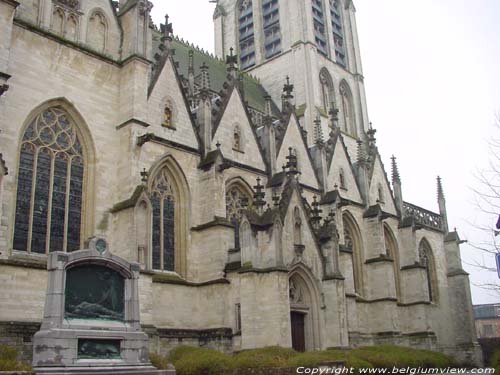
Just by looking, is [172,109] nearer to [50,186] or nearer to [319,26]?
[50,186]

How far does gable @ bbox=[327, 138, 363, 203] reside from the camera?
3391cm

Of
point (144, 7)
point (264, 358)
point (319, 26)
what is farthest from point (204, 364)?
point (319, 26)

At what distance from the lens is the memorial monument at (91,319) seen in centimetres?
1216

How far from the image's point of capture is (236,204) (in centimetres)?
2666

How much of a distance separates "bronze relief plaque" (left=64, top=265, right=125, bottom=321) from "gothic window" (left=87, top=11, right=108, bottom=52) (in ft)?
38.8

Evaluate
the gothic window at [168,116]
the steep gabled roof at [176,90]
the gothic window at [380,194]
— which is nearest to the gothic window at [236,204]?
the steep gabled roof at [176,90]

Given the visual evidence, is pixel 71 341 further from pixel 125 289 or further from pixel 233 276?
pixel 233 276

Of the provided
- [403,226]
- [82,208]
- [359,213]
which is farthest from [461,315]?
[82,208]

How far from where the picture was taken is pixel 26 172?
1942 centimetres

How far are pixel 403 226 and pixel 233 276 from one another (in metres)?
18.1

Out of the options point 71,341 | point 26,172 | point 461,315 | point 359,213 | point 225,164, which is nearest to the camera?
point 71,341

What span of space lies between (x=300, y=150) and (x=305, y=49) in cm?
1288

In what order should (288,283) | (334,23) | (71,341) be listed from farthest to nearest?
(334,23)
(288,283)
(71,341)

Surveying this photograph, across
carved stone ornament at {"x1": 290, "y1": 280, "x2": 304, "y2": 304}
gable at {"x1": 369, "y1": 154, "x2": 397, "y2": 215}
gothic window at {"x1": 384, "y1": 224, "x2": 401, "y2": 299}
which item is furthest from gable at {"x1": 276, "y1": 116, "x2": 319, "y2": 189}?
carved stone ornament at {"x1": 290, "y1": 280, "x2": 304, "y2": 304}
